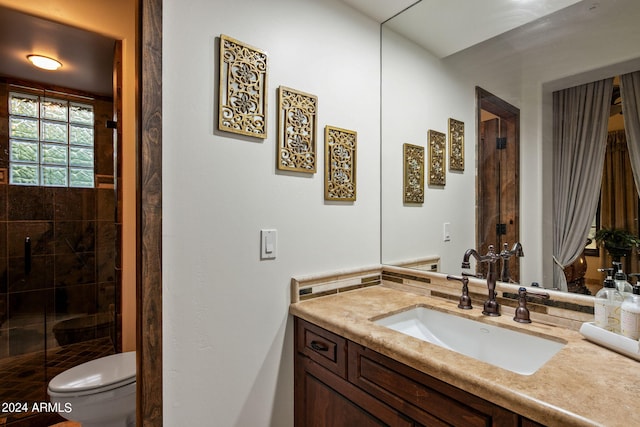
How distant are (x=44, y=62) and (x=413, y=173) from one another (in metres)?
3.06

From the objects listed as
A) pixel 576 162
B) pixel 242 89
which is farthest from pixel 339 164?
pixel 576 162

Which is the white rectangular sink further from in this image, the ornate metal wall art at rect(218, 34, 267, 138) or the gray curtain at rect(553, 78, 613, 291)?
the ornate metal wall art at rect(218, 34, 267, 138)

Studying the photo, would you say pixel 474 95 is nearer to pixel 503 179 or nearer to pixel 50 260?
pixel 503 179

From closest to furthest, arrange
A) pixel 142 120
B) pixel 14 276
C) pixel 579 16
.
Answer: pixel 142 120 < pixel 579 16 < pixel 14 276

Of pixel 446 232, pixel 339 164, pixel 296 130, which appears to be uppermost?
pixel 296 130

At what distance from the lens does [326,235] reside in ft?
4.97

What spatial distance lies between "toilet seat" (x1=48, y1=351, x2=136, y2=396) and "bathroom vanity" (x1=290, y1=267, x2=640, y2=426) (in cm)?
92

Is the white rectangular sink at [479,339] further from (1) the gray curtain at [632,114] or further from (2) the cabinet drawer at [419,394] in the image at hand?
(1) the gray curtain at [632,114]

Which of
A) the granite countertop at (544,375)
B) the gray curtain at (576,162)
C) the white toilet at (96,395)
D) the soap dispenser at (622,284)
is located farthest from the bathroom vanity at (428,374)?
A: the white toilet at (96,395)

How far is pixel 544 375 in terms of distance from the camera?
2.44 ft

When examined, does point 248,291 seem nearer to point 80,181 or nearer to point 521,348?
point 521,348

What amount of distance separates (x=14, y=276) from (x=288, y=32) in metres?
3.14

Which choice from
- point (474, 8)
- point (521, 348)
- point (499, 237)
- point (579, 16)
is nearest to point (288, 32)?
point (474, 8)

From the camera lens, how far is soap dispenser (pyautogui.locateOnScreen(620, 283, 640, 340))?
2.75ft
